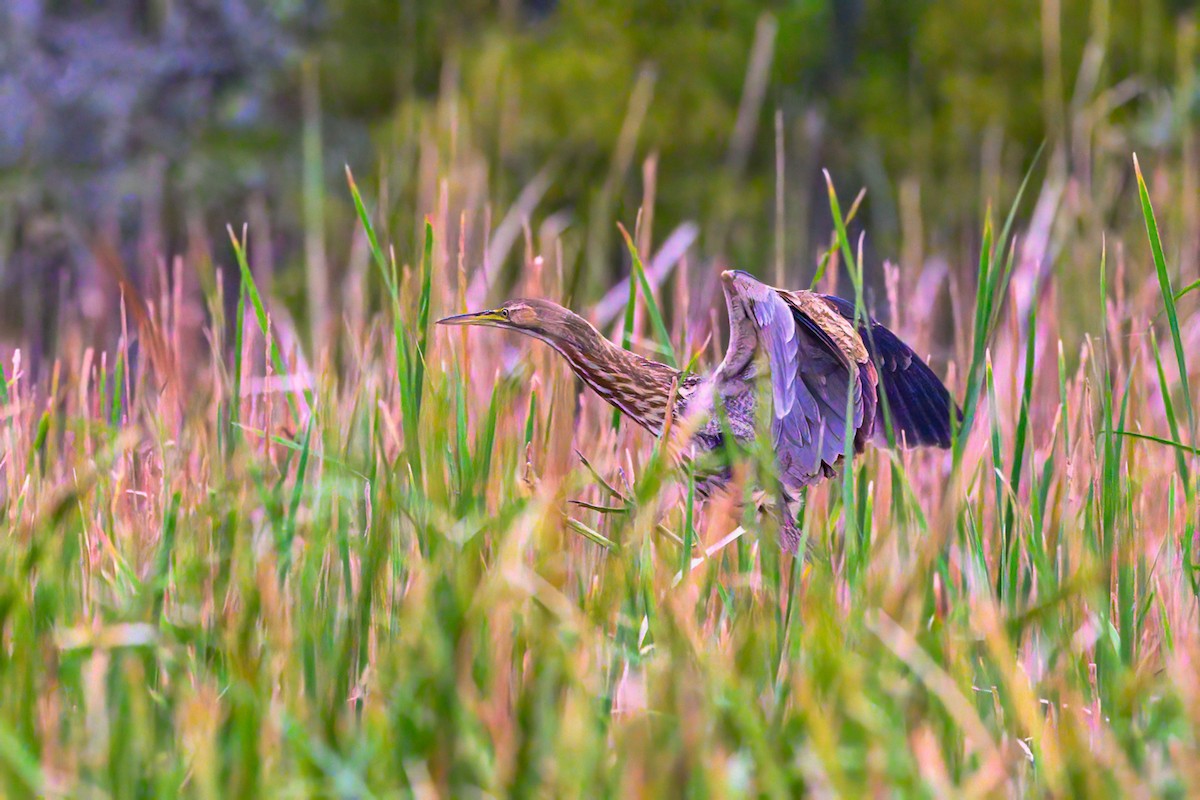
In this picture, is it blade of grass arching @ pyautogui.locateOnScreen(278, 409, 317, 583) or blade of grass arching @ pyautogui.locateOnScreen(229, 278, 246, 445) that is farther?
blade of grass arching @ pyautogui.locateOnScreen(229, 278, 246, 445)

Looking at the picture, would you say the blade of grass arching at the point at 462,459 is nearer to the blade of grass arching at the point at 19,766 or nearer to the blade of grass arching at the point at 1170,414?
the blade of grass arching at the point at 19,766

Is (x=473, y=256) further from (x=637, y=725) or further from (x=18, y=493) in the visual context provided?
(x=637, y=725)

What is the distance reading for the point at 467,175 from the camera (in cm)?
273

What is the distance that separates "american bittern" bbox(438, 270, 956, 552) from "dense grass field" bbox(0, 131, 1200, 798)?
7 cm

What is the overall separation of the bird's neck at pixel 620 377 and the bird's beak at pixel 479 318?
99 mm

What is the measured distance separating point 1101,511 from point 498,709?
3.07ft

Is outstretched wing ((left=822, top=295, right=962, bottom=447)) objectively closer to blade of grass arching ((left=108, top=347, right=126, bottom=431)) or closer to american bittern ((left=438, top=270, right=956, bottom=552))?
american bittern ((left=438, top=270, right=956, bottom=552))

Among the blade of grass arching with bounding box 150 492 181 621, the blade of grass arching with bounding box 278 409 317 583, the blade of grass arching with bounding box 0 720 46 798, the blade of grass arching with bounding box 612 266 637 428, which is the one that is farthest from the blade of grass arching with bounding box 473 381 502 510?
the blade of grass arching with bounding box 0 720 46 798

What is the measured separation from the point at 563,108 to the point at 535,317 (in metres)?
7.19

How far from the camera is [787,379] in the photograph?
1.91 meters

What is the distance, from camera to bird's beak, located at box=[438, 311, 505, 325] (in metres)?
1.89

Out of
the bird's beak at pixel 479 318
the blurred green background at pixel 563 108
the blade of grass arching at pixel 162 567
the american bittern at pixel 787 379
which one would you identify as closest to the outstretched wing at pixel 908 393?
the american bittern at pixel 787 379

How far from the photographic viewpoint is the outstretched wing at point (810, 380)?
1854mm

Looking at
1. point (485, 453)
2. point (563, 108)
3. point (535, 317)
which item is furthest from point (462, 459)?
point (563, 108)
